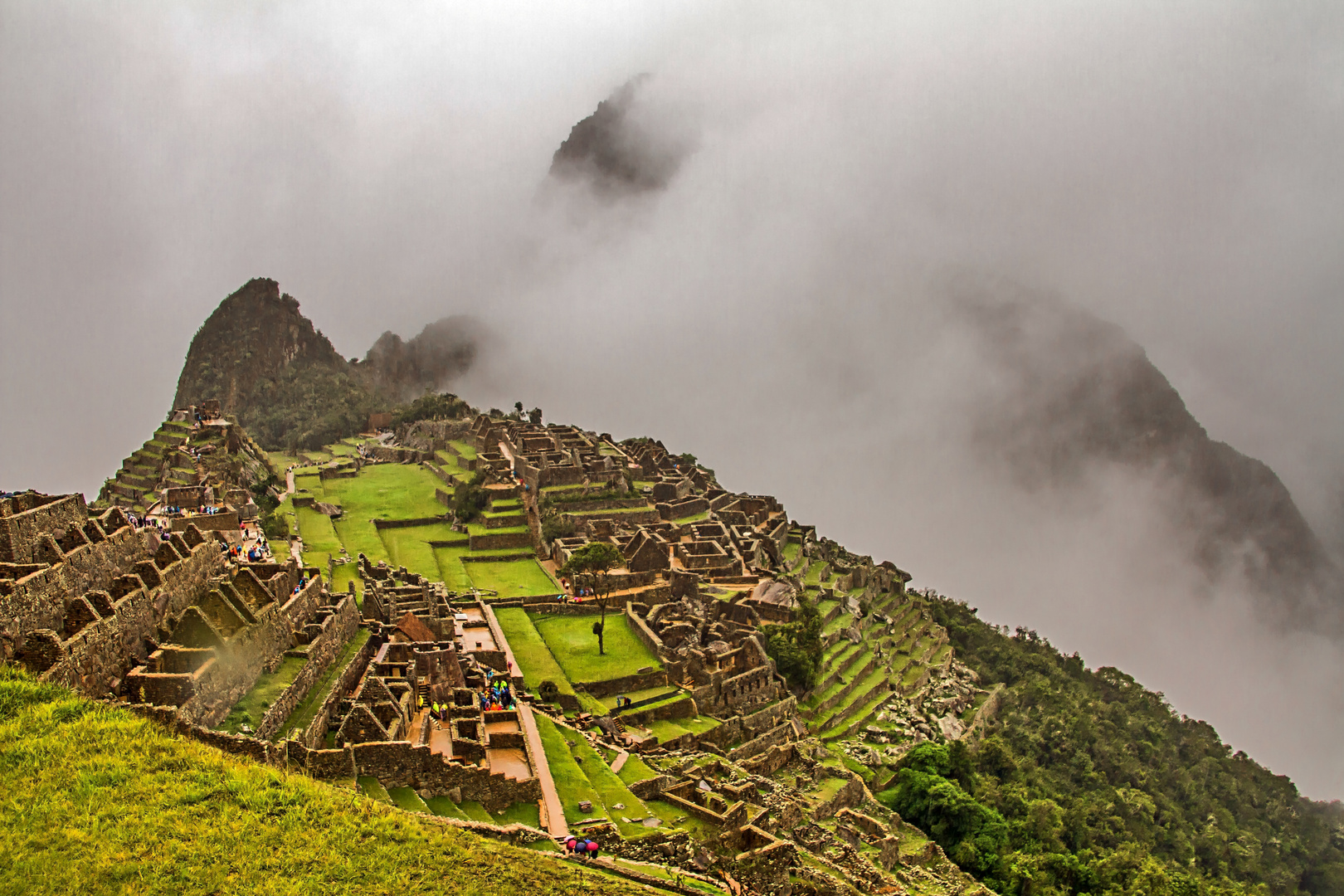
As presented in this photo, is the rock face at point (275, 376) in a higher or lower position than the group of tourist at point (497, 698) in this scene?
higher

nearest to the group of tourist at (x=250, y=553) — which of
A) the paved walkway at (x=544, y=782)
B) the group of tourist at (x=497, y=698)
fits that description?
the group of tourist at (x=497, y=698)

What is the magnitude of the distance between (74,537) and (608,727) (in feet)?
43.1

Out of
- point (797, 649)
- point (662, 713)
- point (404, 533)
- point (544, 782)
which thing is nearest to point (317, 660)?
point (544, 782)

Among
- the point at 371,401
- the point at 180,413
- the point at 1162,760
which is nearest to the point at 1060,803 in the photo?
the point at 1162,760

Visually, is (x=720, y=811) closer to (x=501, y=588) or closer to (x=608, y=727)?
(x=608, y=727)

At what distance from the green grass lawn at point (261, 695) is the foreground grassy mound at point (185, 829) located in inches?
109

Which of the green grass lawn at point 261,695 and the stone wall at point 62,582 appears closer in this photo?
the stone wall at point 62,582

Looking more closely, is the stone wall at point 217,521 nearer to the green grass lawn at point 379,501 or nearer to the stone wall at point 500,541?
the green grass lawn at point 379,501

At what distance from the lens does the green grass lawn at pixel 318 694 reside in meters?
16.9

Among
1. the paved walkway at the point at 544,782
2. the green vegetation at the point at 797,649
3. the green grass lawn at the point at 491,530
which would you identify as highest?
the green grass lawn at the point at 491,530

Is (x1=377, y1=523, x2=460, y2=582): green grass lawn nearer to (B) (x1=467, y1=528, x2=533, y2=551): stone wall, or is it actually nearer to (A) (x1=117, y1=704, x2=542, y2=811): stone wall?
(B) (x1=467, y1=528, x2=533, y2=551): stone wall

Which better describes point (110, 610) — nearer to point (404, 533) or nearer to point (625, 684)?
point (625, 684)

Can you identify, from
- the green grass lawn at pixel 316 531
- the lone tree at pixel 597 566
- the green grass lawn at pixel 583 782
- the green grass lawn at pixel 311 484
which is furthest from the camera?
the green grass lawn at pixel 311 484

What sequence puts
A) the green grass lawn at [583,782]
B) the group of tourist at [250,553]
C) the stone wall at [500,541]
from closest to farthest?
the green grass lawn at [583,782], the group of tourist at [250,553], the stone wall at [500,541]
